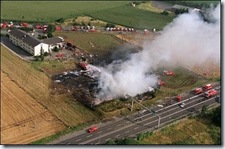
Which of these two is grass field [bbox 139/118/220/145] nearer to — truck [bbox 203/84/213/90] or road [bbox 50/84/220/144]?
road [bbox 50/84/220/144]

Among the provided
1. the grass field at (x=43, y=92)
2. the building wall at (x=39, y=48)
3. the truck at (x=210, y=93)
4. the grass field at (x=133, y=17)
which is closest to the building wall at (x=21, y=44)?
the building wall at (x=39, y=48)

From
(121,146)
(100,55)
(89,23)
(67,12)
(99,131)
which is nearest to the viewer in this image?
(121,146)

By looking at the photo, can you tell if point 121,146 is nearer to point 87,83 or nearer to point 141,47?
point 87,83

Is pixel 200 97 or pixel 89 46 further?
pixel 89 46

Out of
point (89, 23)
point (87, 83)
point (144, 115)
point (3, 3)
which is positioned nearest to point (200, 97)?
point (144, 115)

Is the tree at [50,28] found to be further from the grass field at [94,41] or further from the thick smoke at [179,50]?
the thick smoke at [179,50]

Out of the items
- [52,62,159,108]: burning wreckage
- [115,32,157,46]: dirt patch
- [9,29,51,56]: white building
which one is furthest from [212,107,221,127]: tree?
[9,29,51,56]: white building

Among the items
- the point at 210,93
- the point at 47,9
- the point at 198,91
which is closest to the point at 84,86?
the point at 198,91
